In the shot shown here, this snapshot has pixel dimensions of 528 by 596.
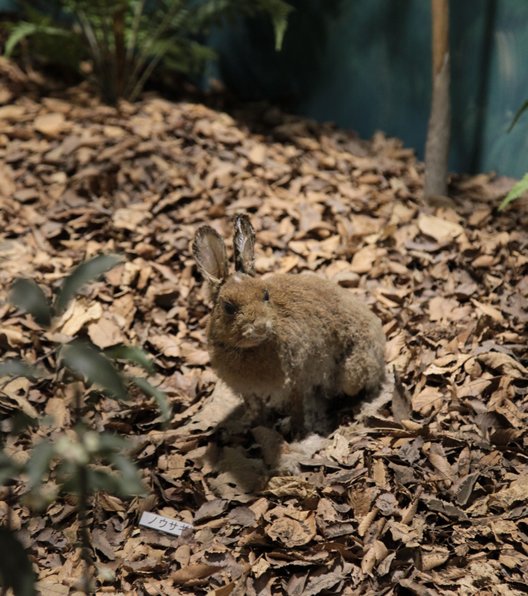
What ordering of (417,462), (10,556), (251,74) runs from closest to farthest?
1. (10,556)
2. (417,462)
3. (251,74)

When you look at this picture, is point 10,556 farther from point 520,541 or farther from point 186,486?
point 520,541

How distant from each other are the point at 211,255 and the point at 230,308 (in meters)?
0.36

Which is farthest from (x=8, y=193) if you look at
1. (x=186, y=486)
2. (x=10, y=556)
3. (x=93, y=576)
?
A: (x=10, y=556)

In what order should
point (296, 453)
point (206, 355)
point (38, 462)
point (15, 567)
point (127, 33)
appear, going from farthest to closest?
point (127, 33), point (206, 355), point (296, 453), point (38, 462), point (15, 567)

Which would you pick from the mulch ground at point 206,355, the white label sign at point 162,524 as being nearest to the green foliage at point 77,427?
the mulch ground at point 206,355

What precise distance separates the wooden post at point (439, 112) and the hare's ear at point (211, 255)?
2599mm

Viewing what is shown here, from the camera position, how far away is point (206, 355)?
196 inches

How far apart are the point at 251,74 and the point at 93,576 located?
561 cm

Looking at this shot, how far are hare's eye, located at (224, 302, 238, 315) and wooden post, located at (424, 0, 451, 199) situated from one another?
2.79 metres

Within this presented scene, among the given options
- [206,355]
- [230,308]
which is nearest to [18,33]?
[206,355]

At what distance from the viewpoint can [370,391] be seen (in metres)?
4.63

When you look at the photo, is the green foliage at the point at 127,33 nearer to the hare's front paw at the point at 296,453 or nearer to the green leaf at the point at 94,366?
the hare's front paw at the point at 296,453

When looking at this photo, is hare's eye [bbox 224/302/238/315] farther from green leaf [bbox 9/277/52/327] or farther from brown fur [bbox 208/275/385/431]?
green leaf [bbox 9/277/52/327]

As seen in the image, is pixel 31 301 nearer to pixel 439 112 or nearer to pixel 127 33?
pixel 439 112
